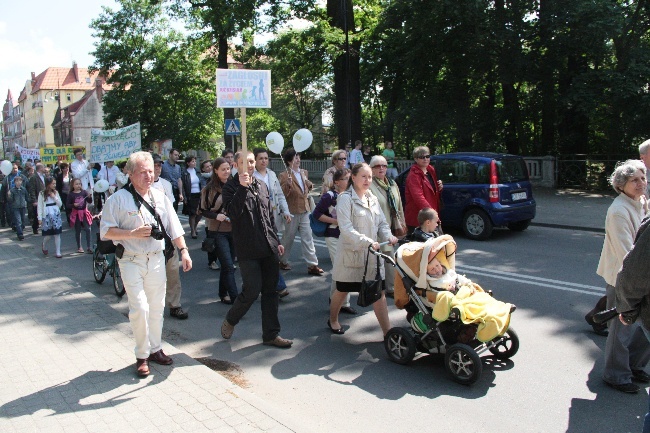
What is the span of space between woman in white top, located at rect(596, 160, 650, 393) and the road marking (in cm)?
285

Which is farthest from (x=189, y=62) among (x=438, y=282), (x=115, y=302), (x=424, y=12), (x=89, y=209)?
(x=438, y=282)

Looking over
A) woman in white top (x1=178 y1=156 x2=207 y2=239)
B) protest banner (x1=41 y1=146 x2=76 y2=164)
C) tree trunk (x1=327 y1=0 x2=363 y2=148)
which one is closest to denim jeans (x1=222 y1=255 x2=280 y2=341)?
woman in white top (x1=178 y1=156 x2=207 y2=239)

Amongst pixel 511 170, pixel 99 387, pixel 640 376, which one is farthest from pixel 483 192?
pixel 99 387

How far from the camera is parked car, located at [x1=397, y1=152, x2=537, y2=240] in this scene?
37.9 ft

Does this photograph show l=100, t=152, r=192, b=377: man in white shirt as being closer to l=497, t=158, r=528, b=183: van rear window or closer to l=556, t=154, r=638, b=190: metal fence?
l=497, t=158, r=528, b=183: van rear window

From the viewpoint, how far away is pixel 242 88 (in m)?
6.98

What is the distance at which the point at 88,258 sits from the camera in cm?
1143

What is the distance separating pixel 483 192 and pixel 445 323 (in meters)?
7.09

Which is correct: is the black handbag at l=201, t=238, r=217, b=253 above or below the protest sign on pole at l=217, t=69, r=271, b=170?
below

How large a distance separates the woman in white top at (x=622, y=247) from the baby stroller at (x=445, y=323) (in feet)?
2.55

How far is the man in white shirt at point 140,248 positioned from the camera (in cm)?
483

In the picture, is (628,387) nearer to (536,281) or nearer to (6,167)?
(536,281)

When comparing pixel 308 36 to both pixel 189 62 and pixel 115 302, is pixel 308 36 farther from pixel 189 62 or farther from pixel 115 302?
pixel 189 62

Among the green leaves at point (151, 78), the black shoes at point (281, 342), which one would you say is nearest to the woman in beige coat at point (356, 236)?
the black shoes at point (281, 342)
